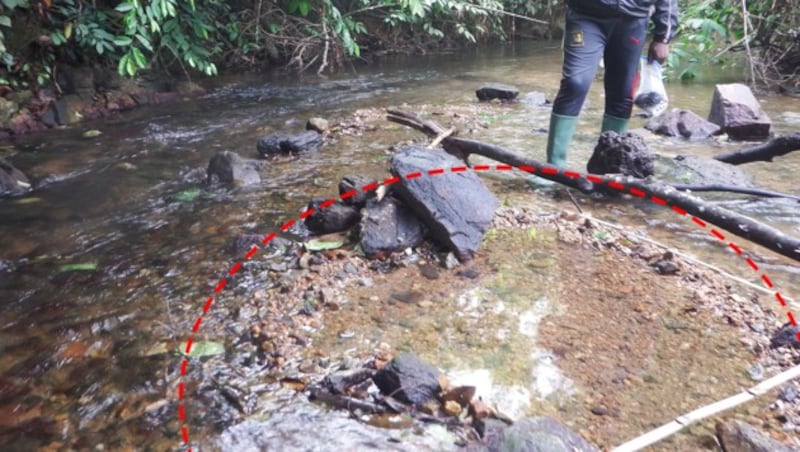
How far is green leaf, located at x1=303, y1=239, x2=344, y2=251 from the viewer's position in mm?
3031

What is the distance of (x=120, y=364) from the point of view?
2172 mm

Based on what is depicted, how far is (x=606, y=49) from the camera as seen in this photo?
390cm

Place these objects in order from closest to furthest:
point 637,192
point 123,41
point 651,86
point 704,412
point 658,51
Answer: point 704,412, point 637,192, point 658,51, point 651,86, point 123,41

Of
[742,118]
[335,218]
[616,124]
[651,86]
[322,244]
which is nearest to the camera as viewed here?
[322,244]

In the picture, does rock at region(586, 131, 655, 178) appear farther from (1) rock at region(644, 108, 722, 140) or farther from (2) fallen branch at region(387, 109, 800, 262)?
(1) rock at region(644, 108, 722, 140)

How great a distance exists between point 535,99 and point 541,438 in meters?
6.08

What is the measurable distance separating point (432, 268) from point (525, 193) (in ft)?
4.15

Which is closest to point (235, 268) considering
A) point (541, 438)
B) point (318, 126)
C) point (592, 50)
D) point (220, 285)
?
point (220, 285)

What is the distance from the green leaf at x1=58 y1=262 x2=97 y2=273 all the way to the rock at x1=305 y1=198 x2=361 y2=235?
123 cm

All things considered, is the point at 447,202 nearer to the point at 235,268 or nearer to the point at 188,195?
the point at 235,268

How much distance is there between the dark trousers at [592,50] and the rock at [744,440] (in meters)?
2.50

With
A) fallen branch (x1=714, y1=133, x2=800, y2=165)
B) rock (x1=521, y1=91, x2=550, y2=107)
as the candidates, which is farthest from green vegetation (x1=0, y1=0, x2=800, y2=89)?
fallen branch (x1=714, y1=133, x2=800, y2=165)

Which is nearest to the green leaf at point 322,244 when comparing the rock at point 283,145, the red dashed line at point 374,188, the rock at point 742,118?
the red dashed line at point 374,188

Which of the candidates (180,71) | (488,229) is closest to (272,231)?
(488,229)
